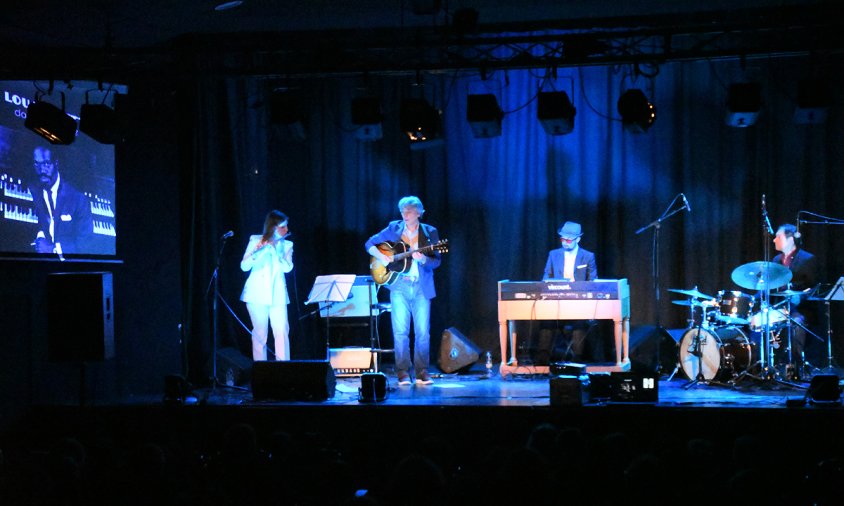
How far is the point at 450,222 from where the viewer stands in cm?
1245

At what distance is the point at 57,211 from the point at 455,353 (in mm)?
5032

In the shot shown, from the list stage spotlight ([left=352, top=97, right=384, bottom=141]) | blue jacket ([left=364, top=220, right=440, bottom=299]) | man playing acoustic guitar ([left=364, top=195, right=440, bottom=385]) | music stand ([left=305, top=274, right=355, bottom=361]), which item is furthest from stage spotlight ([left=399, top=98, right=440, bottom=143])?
music stand ([left=305, top=274, right=355, bottom=361])

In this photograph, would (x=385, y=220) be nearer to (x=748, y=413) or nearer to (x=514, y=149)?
(x=514, y=149)

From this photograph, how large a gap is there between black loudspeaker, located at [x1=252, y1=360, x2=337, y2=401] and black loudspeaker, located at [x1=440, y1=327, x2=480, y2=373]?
2.62 meters

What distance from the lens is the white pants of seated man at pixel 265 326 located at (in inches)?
399

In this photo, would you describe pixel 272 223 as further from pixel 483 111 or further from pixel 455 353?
pixel 455 353

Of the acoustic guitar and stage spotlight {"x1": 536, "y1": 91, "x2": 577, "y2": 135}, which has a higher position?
stage spotlight {"x1": 536, "y1": 91, "x2": 577, "y2": 135}

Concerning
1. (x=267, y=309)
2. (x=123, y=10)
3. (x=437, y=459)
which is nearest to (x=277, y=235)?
(x=267, y=309)

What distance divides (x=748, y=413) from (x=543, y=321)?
4.44 m

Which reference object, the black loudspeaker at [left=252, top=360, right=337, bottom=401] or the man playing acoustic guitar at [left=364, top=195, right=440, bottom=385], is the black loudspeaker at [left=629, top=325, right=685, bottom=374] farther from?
the black loudspeaker at [left=252, top=360, right=337, bottom=401]

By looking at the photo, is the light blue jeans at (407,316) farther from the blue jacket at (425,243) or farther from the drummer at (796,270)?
→ the drummer at (796,270)

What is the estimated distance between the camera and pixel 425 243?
1002cm

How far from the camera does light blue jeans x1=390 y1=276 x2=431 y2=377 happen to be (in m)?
9.84

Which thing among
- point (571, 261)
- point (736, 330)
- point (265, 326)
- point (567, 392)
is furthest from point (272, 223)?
point (736, 330)
